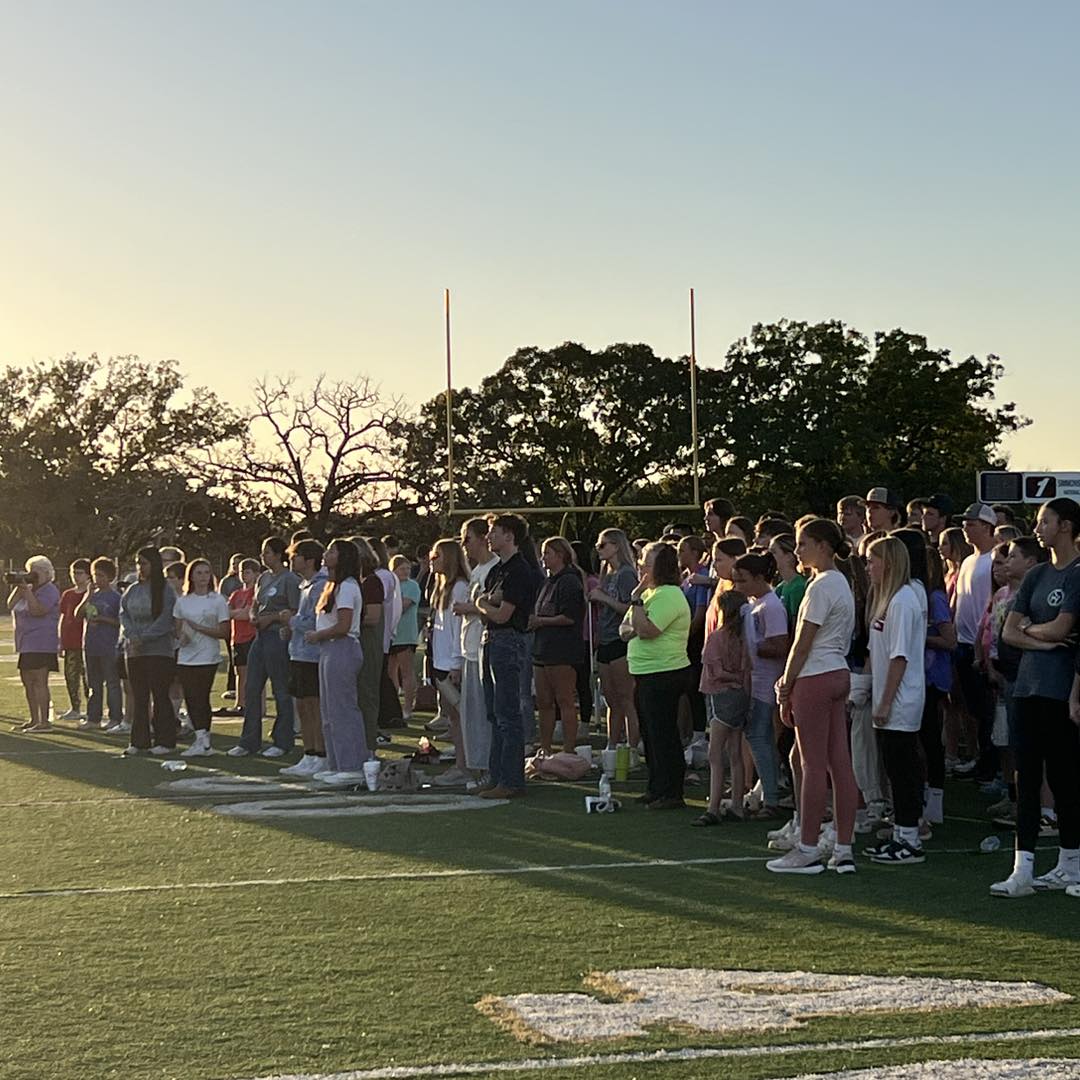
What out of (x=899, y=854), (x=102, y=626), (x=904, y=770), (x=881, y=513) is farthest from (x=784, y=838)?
(x=102, y=626)

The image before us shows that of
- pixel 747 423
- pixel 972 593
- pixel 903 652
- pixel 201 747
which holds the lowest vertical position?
pixel 201 747

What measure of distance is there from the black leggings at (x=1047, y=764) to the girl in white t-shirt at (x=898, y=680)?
0.76m

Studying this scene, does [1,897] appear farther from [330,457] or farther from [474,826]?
[330,457]

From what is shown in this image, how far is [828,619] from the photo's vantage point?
28.7 ft

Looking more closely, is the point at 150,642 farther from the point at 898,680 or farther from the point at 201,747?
the point at 898,680

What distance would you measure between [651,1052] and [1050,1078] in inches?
48.4

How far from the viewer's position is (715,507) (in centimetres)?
1338

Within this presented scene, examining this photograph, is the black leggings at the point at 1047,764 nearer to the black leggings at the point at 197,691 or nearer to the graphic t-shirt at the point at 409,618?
the black leggings at the point at 197,691

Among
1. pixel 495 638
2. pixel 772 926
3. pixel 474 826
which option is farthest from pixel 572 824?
pixel 772 926

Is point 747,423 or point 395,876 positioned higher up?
point 747,423

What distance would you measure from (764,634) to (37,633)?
10832mm

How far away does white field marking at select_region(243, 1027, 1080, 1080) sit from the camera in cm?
517

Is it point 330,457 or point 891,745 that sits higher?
point 330,457

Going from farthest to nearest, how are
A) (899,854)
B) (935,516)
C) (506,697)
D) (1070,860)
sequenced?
(935,516)
(506,697)
(899,854)
(1070,860)
